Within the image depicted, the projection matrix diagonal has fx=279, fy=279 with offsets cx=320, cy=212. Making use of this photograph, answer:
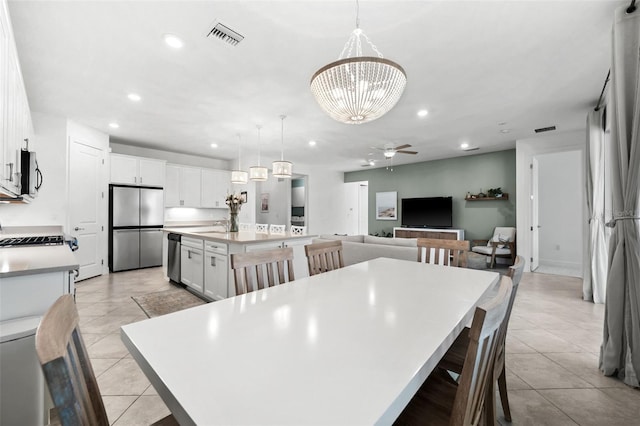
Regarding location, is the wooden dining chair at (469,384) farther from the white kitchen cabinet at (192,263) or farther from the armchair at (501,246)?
the armchair at (501,246)

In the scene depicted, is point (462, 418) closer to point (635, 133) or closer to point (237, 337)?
point (237, 337)

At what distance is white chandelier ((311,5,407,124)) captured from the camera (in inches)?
54.6

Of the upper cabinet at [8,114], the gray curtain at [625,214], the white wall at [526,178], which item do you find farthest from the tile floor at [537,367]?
the white wall at [526,178]

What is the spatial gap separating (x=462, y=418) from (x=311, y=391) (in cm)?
38

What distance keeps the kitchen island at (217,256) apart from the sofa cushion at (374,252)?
3.10 ft

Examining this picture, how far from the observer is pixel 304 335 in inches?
38.0

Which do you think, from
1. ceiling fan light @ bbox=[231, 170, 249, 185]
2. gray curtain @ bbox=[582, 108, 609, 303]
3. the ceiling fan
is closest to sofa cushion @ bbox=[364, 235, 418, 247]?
the ceiling fan

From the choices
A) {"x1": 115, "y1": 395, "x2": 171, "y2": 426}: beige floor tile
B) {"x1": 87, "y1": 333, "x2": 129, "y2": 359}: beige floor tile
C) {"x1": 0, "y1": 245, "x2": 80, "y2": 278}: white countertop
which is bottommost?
{"x1": 115, "y1": 395, "x2": 171, "y2": 426}: beige floor tile

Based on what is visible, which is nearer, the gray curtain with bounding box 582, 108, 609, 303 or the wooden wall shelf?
the gray curtain with bounding box 582, 108, 609, 303

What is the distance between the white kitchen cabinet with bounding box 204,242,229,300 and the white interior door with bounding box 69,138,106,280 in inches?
99.9

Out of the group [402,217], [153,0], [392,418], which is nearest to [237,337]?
[392,418]

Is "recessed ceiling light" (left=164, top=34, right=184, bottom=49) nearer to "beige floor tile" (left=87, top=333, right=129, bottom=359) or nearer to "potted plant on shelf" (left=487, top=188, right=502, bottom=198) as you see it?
"beige floor tile" (left=87, top=333, right=129, bottom=359)

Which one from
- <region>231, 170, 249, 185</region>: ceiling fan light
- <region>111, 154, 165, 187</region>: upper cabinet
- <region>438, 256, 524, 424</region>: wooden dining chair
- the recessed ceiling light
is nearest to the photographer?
<region>438, 256, 524, 424</region>: wooden dining chair

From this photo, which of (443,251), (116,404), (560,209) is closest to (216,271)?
(116,404)
